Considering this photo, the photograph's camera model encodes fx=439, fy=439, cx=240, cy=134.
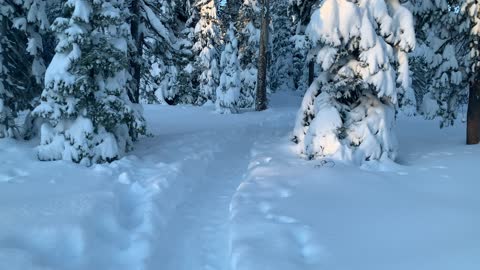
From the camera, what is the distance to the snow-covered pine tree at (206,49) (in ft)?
88.5

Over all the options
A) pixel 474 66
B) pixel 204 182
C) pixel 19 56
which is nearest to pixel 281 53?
pixel 474 66

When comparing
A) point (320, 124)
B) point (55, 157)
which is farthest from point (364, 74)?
point (55, 157)

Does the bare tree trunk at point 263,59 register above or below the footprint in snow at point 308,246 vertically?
above

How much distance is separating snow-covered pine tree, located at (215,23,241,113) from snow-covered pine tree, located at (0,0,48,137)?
478 inches

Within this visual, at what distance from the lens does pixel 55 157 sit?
32.4 feet

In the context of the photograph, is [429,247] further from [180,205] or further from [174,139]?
[174,139]

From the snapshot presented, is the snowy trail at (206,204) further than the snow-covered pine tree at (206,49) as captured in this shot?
No

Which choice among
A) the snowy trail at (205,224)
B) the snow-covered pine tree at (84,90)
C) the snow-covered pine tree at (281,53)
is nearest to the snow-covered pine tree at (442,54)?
the snowy trail at (205,224)

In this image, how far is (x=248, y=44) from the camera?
1134 inches

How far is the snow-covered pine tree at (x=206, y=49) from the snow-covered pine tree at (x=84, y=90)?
17136 mm

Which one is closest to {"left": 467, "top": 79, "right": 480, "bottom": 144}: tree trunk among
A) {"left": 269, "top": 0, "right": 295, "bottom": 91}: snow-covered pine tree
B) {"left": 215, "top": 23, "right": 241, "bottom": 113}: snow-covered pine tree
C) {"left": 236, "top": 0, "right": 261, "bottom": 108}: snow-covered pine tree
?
{"left": 215, "top": 23, "right": 241, "bottom": 113}: snow-covered pine tree

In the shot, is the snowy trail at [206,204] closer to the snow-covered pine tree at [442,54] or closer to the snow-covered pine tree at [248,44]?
the snow-covered pine tree at [442,54]

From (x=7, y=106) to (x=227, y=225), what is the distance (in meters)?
7.48

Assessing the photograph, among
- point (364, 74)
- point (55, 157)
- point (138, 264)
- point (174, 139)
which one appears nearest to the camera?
point (138, 264)
